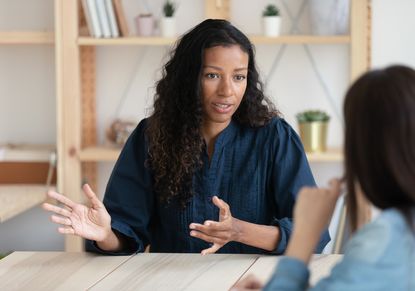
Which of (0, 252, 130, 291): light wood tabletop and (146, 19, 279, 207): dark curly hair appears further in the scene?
(146, 19, 279, 207): dark curly hair

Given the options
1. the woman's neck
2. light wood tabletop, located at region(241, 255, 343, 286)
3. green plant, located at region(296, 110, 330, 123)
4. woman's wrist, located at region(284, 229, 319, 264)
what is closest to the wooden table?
light wood tabletop, located at region(241, 255, 343, 286)

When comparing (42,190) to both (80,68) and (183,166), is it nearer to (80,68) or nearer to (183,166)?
(80,68)

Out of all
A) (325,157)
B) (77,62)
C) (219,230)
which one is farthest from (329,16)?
(219,230)

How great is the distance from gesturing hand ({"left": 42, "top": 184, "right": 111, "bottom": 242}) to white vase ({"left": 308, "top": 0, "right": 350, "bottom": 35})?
1683 millimetres

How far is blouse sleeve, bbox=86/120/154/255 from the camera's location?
7.16 feet

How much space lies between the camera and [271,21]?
3367 mm

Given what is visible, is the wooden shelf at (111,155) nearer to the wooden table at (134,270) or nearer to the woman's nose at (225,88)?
the woman's nose at (225,88)

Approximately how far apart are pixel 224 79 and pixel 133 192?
0.38 m

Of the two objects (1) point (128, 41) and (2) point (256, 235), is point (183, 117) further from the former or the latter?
(1) point (128, 41)

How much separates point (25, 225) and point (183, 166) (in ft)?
5.90

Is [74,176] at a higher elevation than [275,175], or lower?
lower

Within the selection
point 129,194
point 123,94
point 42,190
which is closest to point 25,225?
point 42,190

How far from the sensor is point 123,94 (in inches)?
145

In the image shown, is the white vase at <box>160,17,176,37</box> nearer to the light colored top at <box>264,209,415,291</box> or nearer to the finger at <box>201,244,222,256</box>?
the finger at <box>201,244,222,256</box>
